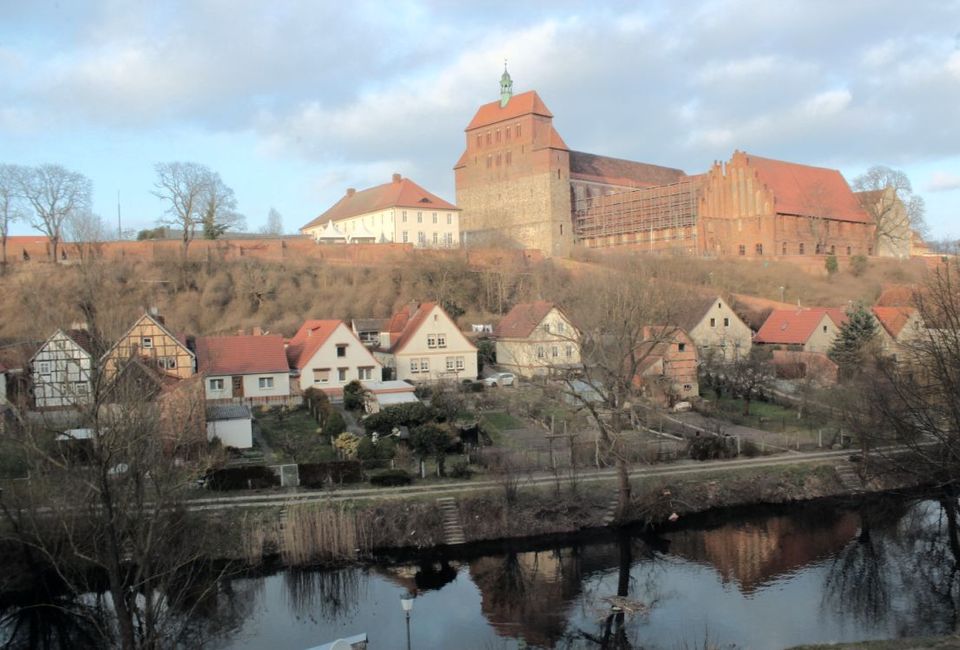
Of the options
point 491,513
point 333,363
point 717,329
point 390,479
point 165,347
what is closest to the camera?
point 491,513

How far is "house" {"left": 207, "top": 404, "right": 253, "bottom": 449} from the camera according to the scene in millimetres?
22808

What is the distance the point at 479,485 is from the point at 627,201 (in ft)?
160

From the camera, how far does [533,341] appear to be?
35469 millimetres

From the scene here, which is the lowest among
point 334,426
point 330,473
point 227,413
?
point 330,473

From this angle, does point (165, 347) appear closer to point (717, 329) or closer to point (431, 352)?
point (431, 352)

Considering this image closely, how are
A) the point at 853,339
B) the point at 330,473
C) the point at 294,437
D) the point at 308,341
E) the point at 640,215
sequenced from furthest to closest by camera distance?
the point at 640,215
the point at 853,339
the point at 308,341
the point at 294,437
the point at 330,473

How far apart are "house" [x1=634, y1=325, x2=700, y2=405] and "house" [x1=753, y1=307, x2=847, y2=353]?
348 inches

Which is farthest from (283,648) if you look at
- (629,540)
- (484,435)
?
(484,435)

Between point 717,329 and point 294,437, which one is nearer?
point 294,437

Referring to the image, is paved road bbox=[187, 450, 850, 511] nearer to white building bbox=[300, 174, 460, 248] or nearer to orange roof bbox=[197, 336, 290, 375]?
orange roof bbox=[197, 336, 290, 375]

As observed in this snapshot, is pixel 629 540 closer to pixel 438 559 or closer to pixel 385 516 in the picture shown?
pixel 438 559

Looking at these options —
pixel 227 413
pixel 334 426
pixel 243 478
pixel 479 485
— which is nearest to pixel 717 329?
pixel 334 426

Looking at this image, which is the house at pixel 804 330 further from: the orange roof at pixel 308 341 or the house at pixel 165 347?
the house at pixel 165 347

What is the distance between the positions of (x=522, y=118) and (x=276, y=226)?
1099 inches
